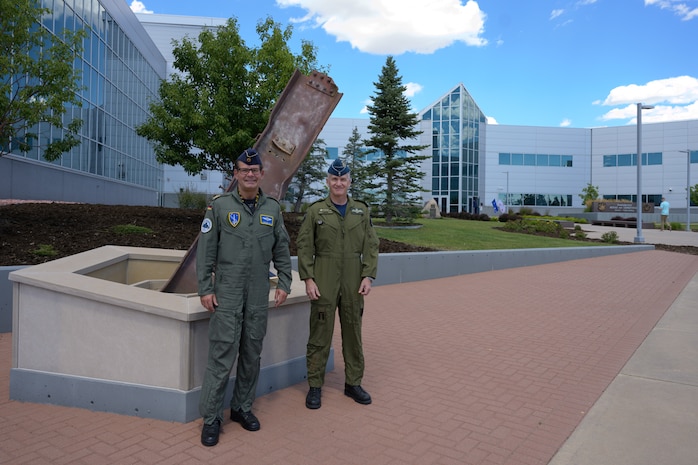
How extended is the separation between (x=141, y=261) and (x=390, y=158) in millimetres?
17453

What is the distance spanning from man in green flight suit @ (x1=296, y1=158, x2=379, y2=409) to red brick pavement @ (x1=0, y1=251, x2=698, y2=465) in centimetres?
47

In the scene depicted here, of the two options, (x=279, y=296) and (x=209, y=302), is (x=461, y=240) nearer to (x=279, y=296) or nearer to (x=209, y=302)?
(x=279, y=296)

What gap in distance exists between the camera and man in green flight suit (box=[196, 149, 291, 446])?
3527 millimetres

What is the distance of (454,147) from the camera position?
5506 cm

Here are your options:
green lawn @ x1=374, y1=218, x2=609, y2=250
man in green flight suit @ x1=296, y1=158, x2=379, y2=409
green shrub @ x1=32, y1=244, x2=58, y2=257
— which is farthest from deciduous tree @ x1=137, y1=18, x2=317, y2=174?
man in green flight suit @ x1=296, y1=158, x2=379, y2=409

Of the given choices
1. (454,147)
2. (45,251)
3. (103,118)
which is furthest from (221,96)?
(454,147)

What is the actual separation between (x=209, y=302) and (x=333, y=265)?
1.09 meters

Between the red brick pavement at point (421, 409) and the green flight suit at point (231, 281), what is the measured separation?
1.62ft

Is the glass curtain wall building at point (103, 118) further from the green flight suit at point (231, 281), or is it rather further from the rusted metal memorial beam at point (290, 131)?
the green flight suit at point (231, 281)

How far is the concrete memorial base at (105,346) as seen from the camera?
3775 millimetres

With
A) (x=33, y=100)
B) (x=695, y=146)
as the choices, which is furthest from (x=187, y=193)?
(x=695, y=146)

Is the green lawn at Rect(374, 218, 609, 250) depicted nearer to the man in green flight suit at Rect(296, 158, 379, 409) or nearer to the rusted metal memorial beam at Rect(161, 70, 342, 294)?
the rusted metal memorial beam at Rect(161, 70, 342, 294)

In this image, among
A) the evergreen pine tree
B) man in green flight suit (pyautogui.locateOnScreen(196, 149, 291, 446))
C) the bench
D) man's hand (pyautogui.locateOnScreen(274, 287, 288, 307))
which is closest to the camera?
man in green flight suit (pyautogui.locateOnScreen(196, 149, 291, 446))

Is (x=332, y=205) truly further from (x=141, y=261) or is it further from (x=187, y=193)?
(x=187, y=193)
